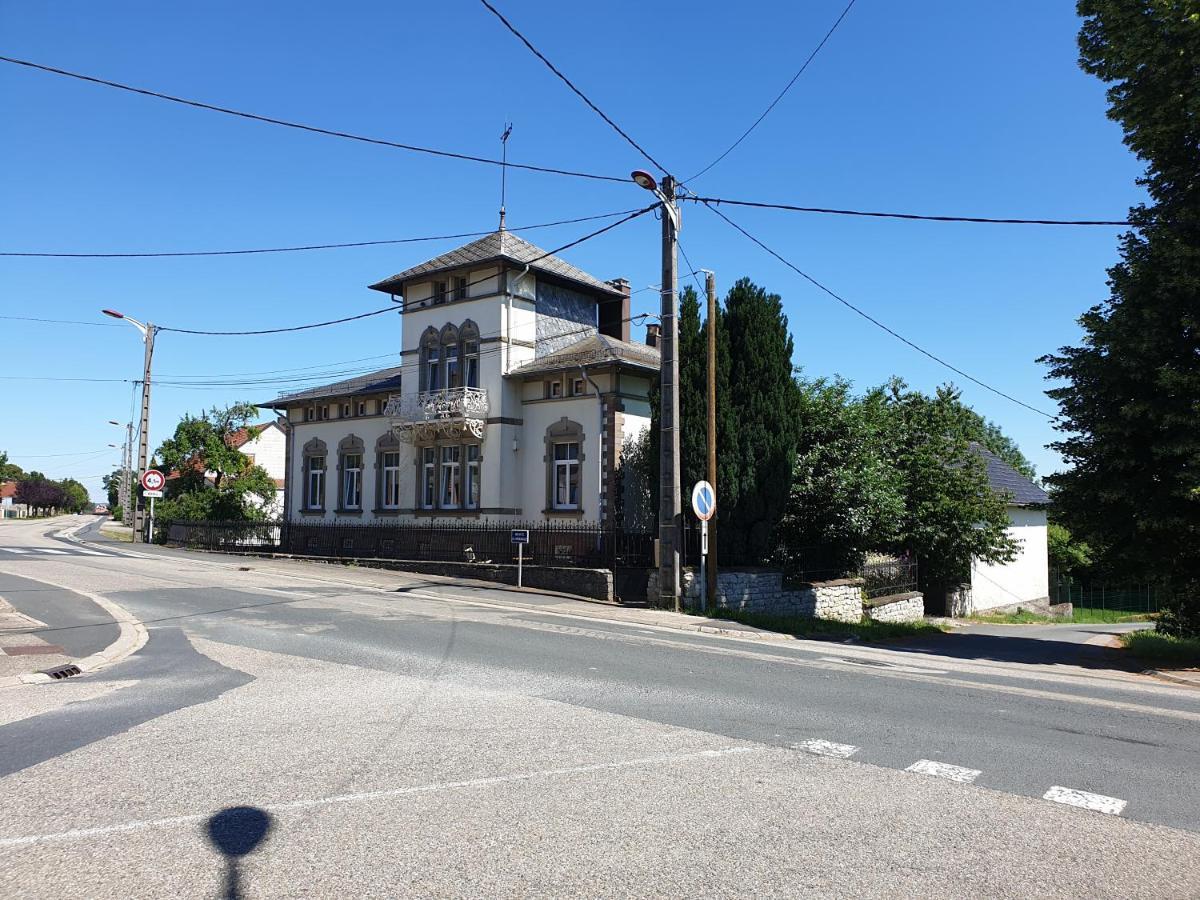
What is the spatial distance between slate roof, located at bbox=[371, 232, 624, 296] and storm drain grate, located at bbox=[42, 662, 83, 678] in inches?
772

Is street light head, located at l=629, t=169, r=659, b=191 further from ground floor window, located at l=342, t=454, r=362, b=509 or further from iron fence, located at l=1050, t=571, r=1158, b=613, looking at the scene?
iron fence, located at l=1050, t=571, r=1158, b=613

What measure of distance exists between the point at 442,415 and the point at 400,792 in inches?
917

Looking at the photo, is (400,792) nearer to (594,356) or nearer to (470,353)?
(594,356)

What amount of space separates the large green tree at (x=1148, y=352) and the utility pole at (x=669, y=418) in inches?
296

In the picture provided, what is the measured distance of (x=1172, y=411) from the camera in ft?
45.7

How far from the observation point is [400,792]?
5.48 meters

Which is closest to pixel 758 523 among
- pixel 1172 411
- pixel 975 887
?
pixel 1172 411

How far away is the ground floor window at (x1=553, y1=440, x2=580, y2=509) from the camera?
2644cm

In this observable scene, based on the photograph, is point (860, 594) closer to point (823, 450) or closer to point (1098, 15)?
point (823, 450)

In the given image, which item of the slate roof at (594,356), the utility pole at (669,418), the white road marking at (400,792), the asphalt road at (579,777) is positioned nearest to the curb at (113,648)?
the asphalt road at (579,777)

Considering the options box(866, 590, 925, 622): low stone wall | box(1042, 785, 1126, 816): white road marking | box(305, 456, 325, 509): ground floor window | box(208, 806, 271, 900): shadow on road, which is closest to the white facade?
box(866, 590, 925, 622): low stone wall

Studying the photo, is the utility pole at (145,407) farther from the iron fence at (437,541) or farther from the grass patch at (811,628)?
the grass patch at (811,628)

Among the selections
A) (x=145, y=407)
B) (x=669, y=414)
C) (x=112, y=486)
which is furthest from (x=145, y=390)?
(x=112, y=486)

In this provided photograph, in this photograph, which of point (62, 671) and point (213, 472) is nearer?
point (62, 671)
